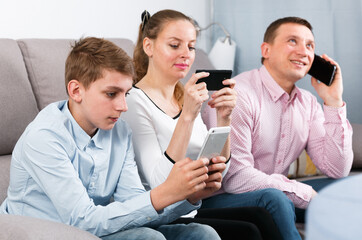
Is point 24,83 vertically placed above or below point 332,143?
above

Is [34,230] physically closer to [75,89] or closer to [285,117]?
[75,89]

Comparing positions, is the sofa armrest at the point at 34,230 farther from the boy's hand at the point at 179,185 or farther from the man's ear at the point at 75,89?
the man's ear at the point at 75,89

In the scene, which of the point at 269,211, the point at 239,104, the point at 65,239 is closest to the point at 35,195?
the point at 65,239

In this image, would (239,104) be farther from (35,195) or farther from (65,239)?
(65,239)

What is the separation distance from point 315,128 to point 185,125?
76 centimetres

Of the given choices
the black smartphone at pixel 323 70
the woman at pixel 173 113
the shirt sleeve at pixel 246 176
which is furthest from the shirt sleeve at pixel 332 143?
the woman at pixel 173 113

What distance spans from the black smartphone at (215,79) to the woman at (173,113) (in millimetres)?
15

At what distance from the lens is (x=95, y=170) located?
1376mm

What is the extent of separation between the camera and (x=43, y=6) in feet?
7.43

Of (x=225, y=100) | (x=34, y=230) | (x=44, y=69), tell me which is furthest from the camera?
(x=44, y=69)

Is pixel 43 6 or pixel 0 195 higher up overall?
pixel 43 6

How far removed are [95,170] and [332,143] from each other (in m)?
1.01

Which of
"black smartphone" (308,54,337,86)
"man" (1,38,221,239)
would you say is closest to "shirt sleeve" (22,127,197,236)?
"man" (1,38,221,239)

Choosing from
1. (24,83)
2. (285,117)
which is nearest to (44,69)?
(24,83)
